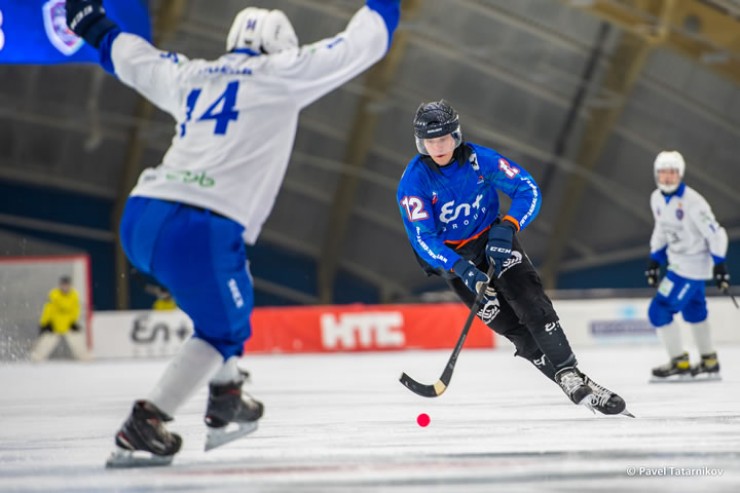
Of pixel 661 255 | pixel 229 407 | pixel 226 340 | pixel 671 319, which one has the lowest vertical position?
pixel 671 319

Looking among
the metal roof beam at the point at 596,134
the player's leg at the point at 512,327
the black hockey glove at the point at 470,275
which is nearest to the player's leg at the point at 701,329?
the player's leg at the point at 512,327

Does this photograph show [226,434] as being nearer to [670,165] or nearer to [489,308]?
[489,308]

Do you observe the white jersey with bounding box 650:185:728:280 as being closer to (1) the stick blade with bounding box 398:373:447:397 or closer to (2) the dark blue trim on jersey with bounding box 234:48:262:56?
(1) the stick blade with bounding box 398:373:447:397

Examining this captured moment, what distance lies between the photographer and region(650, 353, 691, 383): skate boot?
7613 mm

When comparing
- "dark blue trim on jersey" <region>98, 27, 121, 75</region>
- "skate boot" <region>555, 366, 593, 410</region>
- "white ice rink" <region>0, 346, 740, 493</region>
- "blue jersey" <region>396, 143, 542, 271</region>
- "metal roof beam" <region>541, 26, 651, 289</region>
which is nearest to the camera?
"white ice rink" <region>0, 346, 740, 493</region>

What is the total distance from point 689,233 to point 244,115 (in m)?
4.96

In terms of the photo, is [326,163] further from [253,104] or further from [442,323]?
[253,104]

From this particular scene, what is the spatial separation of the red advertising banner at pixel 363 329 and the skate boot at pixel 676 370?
8164mm

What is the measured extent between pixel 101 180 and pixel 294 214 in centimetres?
453

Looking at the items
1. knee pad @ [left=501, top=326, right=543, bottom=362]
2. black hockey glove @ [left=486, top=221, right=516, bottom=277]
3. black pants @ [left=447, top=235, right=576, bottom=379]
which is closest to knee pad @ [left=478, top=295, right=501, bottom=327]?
black pants @ [left=447, top=235, right=576, bottom=379]

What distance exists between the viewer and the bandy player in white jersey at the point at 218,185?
11.2 feet

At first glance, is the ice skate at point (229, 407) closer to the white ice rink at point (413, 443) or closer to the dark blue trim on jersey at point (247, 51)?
the white ice rink at point (413, 443)

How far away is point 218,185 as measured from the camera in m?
3.44

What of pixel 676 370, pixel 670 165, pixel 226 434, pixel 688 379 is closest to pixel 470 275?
pixel 226 434
